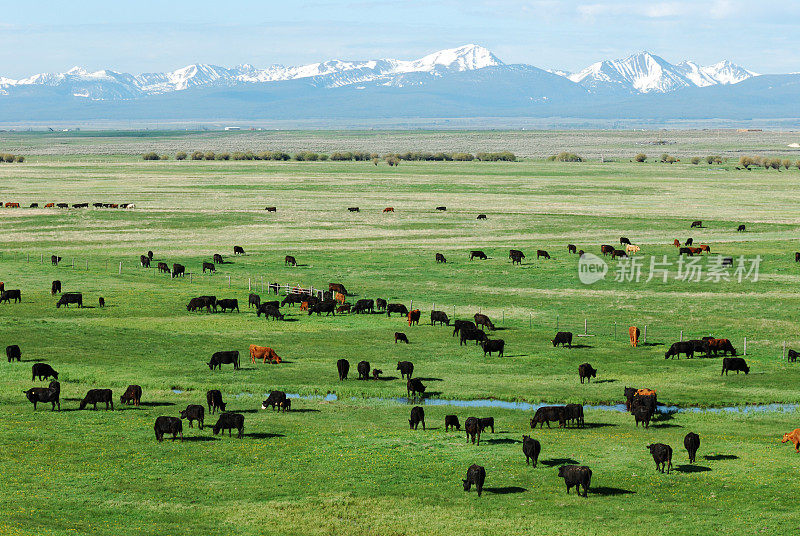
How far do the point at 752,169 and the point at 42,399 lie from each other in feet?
566

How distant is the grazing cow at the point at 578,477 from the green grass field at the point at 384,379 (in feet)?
1.19

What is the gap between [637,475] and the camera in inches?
1068

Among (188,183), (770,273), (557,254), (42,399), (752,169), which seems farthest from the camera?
(752,169)

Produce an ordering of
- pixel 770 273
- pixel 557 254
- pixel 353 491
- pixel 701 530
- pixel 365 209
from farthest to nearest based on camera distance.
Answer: pixel 365 209, pixel 557 254, pixel 770 273, pixel 353 491, pixel 701 530

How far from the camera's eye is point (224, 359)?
135ft

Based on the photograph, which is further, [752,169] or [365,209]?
[752,169]

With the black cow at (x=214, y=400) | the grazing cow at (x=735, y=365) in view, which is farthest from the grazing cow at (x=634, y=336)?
the black cow at (x=214, y=400)

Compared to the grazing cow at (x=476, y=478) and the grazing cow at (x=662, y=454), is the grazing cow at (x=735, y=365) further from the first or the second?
the grazing cow at (x=476, y=478)

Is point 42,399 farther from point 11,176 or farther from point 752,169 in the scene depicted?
point 752,169

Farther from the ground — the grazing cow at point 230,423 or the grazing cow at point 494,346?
the grazing cow at point 494,346

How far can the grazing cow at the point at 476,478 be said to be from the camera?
83.5 ft

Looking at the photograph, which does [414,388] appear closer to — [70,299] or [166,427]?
[166,427]

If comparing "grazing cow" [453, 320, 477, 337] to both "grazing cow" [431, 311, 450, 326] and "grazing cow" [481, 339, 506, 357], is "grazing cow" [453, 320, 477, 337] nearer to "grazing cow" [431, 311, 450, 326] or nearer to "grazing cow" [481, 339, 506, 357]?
"grazing cow" [431, 311, 450, 326]

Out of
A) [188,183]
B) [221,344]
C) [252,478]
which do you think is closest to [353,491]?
[252,478]
